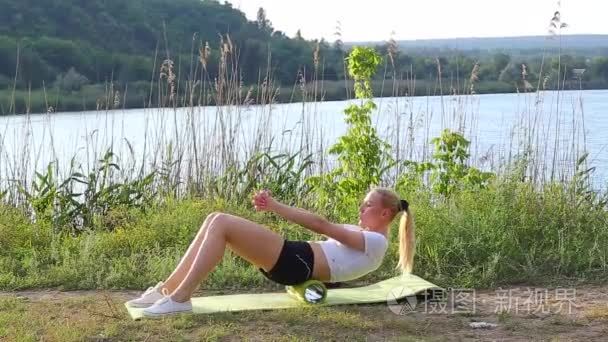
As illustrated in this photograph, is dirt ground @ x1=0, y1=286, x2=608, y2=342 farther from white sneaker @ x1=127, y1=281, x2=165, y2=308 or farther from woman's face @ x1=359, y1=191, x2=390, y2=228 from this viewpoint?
woman's face @ x1=359, y1=191, x2=390, y2=228

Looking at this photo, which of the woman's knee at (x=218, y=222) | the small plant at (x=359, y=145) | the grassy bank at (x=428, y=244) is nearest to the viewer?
the woman's knee at (x=218, y=222)

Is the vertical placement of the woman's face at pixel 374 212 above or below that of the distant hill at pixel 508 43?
below

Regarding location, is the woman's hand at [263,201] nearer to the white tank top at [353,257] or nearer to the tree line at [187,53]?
the white tank top at [353,257]

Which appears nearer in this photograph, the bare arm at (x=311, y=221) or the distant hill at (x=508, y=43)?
the bare arm at (x=311, y=221)

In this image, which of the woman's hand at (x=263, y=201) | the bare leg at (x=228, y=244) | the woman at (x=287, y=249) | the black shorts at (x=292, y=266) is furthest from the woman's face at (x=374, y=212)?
the woman's hand at (x=263, y=201)

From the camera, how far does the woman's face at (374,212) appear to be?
4.26m

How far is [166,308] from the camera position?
3.91 m

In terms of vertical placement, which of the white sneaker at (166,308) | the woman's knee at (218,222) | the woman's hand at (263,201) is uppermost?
the woman's hand at (263,201)

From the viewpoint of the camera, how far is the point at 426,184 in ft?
19.9

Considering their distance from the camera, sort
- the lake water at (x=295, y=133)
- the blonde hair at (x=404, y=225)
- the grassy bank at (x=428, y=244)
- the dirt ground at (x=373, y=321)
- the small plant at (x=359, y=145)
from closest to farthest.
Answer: the dirt ground at (x=373, y=321) → the blonde hair at (x=404, y=225) → the grassy bank at (x=428, y=244) → the small plant at (x=359, y=145) → the lake water at (x=295, y=133)

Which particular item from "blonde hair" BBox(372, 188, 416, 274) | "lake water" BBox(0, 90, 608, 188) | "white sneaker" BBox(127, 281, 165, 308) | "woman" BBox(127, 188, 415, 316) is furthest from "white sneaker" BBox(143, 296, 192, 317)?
"lake water" BBox(0, 90, 608, 188)

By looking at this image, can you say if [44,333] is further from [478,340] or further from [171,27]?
[171,27]

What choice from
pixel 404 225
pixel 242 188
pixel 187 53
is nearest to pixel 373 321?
pixel 404 225

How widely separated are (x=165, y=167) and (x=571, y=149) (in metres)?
2.86
